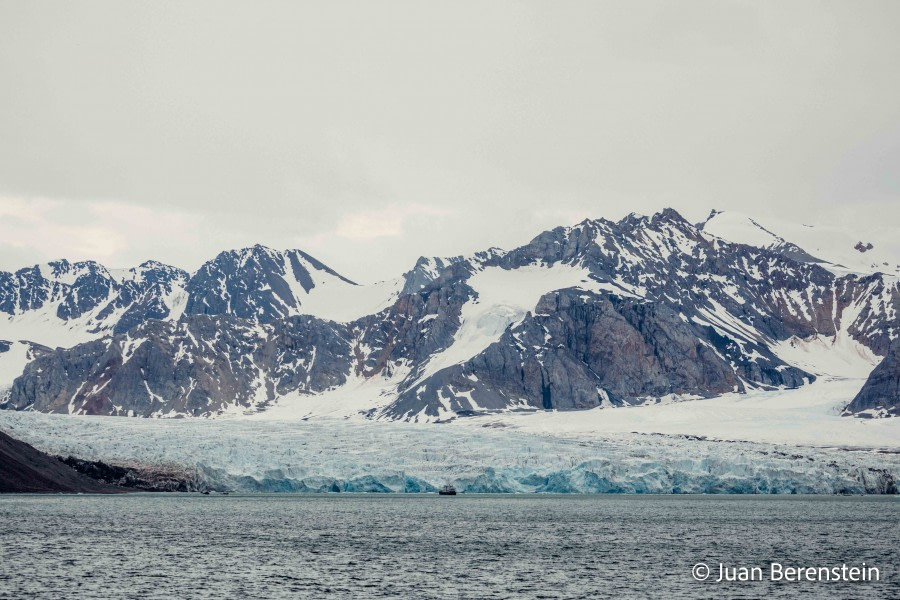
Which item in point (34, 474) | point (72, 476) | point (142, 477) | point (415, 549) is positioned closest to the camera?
point (415, 549)

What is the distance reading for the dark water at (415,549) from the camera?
250 feet

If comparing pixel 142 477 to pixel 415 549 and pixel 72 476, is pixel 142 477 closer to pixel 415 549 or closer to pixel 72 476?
pixel 72 476

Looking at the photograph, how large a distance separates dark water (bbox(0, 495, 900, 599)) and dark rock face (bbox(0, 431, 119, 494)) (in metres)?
5.10

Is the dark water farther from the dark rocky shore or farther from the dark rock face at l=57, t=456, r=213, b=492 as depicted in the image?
the dark rock face at l=57, t=456, r=213, b=492

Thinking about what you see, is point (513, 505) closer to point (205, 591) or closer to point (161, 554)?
point (161, 554)

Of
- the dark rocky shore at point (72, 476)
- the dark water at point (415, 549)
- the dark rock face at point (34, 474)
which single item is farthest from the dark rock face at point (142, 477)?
the dark water at point (415, 549)

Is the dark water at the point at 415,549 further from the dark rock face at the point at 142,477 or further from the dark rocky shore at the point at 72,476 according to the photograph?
the dark rock face at the point at 142,477

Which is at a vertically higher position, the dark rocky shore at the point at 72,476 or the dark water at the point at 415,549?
the dark rocky shore at the point at 72,476

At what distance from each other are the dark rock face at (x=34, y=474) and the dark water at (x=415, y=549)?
5105 mm

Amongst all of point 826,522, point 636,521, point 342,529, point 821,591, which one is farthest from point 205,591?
point 826,522

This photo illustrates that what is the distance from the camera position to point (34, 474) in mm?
174625

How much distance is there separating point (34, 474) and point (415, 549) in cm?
9384

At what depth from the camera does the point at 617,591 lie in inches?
2972

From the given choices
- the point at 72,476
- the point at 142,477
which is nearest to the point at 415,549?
the point at 72,476
